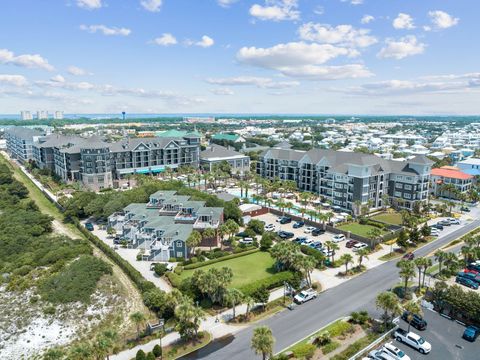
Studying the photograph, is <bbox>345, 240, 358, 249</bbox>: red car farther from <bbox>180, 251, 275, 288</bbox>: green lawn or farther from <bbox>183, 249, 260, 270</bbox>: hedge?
<bbox>183, 249, 260, 270</bbox>: hedge

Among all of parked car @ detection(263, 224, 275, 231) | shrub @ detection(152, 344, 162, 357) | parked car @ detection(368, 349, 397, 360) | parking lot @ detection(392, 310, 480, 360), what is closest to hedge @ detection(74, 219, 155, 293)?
shrub @ detection(152, 344, 162, 357)

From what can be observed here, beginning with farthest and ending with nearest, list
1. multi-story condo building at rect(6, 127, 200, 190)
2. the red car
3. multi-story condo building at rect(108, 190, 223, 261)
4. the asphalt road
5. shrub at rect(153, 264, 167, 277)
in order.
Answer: multi-story condo building at rect(6, 127, 200, 190) → the red car → multi-story condo building at rect(108, 190, 223, 261) → shrub at rect(153, 264, 167, 277) → the asphalt road

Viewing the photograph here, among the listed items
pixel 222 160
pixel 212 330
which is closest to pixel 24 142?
pixel 222 160

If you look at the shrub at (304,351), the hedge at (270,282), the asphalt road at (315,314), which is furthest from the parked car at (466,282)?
the shrub at (304,351)

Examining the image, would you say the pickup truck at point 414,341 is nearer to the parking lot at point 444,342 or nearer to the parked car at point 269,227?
the parking lot at point 444,342

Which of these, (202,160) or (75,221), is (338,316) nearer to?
(75,221)

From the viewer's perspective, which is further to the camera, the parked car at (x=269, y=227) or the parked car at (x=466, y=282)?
the parked car at (x=269, y=227)

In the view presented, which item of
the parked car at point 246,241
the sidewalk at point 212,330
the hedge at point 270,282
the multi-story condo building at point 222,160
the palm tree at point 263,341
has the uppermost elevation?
the multi-story condo building at point 222,160
